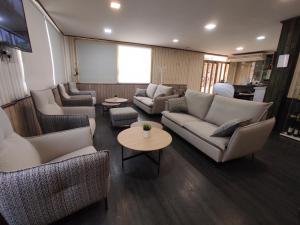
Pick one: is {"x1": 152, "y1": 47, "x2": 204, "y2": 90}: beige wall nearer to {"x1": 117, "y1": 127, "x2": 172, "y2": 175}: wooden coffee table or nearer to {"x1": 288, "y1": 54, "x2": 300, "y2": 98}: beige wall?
{"x1": 288, "y1": 54, "x2": 300, "y2": 98}: beige wall

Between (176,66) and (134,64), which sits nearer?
(134,64)

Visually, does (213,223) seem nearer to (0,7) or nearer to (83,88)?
(0,7)

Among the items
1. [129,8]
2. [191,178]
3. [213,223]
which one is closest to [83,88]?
[129,8]

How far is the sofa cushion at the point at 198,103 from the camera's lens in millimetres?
2776

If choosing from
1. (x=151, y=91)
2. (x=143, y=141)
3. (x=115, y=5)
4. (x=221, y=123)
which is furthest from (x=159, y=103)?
(x=115, y=5)

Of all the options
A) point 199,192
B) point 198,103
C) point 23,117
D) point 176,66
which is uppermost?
point 176,66

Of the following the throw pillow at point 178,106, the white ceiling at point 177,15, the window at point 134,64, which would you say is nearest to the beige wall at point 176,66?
the window at point 134,64

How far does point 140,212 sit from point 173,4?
3104 millimetres

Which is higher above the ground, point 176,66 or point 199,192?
point 176,66

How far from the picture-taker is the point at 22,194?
0.82 meters

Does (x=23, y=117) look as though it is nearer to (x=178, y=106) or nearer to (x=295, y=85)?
(x=178, y=106)

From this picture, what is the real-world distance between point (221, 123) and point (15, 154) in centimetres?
259

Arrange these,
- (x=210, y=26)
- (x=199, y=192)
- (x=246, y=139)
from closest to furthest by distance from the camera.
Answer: (x=199, y=192) < (x=246, y=139) < (x=210, y=26)

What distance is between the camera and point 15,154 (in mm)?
1014
